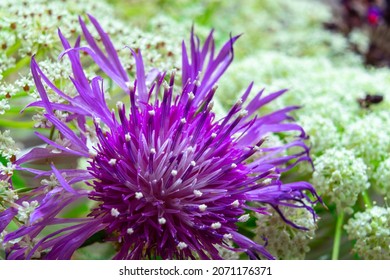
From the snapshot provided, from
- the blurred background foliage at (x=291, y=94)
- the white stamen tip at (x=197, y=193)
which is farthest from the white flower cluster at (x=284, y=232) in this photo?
the white stamen tip at (x=197, y=193)

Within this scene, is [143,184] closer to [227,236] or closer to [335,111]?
[227,236]

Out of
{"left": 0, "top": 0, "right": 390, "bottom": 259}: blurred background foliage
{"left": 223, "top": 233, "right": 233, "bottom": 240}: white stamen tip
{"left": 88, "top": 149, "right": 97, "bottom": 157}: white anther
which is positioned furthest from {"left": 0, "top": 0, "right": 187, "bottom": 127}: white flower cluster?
{"left": 223, "top": 233, "right": 233, "bottom": 240}: white stamen tip

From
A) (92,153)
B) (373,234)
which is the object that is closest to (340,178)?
(373,234)

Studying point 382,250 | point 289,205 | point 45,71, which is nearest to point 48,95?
point 45,71

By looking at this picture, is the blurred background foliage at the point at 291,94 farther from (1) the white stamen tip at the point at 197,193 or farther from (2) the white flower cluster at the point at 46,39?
(1) the white stamen tip at the point at 197,193

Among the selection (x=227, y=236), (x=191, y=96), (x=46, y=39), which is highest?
(x=46, y=39)

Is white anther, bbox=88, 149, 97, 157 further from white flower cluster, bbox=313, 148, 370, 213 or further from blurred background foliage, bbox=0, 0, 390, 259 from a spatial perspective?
white flower cluster, bbox=313, 148, 370, 213
